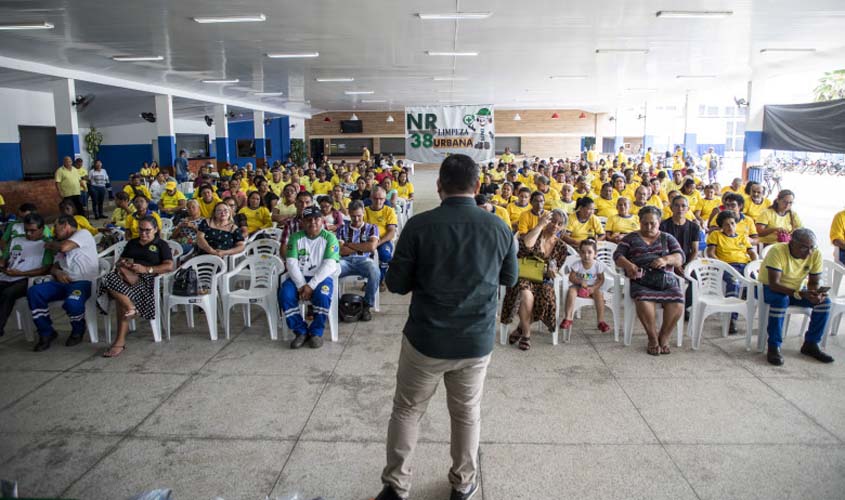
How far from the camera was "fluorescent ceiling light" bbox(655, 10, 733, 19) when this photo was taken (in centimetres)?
711

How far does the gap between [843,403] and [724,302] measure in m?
1.34

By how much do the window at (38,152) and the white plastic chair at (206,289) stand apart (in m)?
12.5

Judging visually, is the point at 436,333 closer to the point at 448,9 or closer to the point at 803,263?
the point at 803,263

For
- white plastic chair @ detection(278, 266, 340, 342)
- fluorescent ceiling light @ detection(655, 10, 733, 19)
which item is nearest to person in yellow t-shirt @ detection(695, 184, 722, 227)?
fluorescent ceiling light @ detection(655, 10, 733, 19)

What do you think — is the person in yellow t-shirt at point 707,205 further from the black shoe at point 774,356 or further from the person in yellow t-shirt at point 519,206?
the black shoe at point 774,356

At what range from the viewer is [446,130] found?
7.73 meters

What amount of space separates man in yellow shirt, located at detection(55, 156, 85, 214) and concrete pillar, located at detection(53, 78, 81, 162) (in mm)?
657

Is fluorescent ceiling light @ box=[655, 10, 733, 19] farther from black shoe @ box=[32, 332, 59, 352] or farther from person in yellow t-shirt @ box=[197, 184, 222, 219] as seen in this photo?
black shoe @ box=[32, 332, 59, 352]

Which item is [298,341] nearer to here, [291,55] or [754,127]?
[291,55]

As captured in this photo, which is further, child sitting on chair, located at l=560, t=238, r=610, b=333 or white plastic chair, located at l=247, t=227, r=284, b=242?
white plastic chair, located at l=247, t=227, r=284, b=242

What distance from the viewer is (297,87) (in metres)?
16.3

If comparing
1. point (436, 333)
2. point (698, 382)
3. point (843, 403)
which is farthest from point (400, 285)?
point (843, 403)

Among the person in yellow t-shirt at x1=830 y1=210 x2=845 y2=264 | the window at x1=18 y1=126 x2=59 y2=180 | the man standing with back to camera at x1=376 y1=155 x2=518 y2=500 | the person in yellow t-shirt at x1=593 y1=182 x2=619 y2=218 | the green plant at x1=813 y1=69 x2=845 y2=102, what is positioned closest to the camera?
the man standing with back to camera at x1=376 y1=155 x2=518 y2=500

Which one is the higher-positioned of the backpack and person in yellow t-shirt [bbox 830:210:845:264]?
person in yellow t-shirt [bbox 830:210:845:264]
